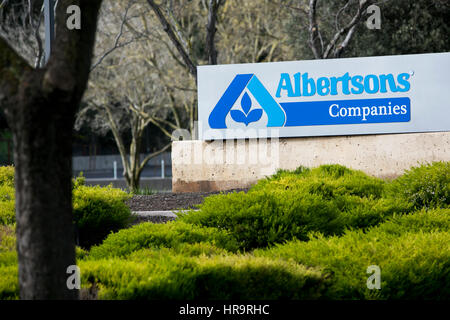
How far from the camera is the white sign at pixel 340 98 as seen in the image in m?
12.1

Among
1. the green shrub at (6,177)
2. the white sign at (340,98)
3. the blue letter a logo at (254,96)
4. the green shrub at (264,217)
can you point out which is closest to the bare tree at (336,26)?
the white sign at (340,98)

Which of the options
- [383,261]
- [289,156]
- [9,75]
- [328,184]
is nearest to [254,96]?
[289,156]

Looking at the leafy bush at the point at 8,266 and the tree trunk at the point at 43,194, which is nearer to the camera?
the tree trunk at the point at 43,194

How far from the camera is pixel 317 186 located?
25.0ft

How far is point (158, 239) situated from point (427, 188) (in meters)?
3.74

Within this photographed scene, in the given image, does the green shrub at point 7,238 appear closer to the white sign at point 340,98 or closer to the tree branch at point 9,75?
the tree branch at point 9,75

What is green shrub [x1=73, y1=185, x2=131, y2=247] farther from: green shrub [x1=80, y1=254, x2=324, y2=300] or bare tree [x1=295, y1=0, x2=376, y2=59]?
bare tree [x1=295, y1=0, x2=376, y2=59]

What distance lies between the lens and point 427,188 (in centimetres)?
728

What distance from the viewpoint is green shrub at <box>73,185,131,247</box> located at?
7.75 m

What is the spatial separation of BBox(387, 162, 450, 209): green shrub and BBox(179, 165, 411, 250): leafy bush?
0.28 metres

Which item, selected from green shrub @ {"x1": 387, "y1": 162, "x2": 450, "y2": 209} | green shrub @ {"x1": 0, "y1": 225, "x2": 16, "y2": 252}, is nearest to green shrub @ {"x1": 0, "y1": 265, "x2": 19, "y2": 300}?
green shrub @ {"x1": 0, "y1": 225, "x2": 16, "y2": 252}

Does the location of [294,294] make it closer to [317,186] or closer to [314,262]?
[314,262]

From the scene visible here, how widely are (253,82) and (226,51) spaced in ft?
34.2
